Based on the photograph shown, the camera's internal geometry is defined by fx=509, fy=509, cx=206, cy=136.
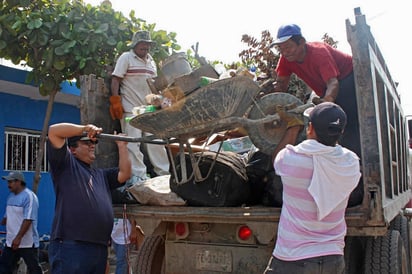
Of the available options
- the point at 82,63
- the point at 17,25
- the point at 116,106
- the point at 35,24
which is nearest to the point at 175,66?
the point at 116,106

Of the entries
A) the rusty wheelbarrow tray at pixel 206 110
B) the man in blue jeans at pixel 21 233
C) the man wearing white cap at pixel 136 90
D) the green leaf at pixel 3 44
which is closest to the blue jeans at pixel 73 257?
the rusty wheelbarrow tray at pixel 206 110

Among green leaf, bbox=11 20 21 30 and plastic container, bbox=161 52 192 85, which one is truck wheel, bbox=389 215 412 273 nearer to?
plastic container, bbox=161 52 192 85

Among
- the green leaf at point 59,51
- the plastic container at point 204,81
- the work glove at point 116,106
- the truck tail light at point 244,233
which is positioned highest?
the green leaf at point 59,51

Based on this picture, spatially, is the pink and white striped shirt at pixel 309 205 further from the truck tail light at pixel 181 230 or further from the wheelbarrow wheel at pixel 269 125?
the truck tail light at pixel 181 230

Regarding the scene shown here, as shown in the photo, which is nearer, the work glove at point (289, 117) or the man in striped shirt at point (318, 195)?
the man in striped shirt at point (318, 195)

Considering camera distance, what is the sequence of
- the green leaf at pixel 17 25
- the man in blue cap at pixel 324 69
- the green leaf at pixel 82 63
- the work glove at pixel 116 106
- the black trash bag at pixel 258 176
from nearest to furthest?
1. the black trash bag at pixel 258 176
2. the man in blue cap at pixel 324 69
3. the work glove at pixel 116 106
4. the green leaf at pixel 82 63
5. the green leaf at pixel 17 25

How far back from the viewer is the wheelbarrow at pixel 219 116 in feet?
10.5

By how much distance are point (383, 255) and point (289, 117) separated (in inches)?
44.1

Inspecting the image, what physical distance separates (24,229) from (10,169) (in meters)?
3.36

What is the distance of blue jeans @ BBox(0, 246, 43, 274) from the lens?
676 centimetres

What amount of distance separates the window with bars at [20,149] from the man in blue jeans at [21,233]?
9.35ft

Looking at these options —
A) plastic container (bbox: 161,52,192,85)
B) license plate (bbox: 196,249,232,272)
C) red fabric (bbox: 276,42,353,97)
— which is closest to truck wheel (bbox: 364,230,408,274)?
license plate (bbox: 196,249,232,272)

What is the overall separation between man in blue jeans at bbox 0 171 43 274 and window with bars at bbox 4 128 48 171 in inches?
112

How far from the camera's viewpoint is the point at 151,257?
441cm
